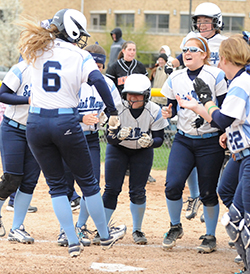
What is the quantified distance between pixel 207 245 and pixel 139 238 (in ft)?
2.53

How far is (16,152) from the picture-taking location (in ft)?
16.1

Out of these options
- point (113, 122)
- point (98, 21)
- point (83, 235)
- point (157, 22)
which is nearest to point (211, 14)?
point (113, 122)

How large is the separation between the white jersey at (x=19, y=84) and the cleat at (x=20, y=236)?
1.20 m

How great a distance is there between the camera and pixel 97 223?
4246mm

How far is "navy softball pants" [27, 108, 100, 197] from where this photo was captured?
12.7 feet

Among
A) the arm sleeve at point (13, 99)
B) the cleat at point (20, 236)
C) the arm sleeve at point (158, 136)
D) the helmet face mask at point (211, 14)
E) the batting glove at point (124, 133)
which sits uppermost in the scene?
the helmet face mask at point (211, 14)

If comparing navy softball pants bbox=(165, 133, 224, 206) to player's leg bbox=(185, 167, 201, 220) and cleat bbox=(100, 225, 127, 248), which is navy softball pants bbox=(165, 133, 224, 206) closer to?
cleat bbox=(100, 225, 127, 248)

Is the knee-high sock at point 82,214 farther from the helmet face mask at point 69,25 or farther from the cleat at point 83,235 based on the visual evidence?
the helmet face mask at point 69,25

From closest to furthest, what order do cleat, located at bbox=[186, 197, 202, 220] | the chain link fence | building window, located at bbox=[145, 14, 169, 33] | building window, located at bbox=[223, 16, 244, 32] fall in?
1. cleat, located at bbox=[186, 197, 202, 220]
2. the chain link fence
3. building window, located at bbox=[223, 16, 244, 32]
4. building window, located at bbox=[145, 14, 169, 33]

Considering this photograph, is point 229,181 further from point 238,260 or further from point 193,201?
point 193,201

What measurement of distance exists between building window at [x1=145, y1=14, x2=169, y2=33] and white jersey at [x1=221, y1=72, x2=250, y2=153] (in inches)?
1584

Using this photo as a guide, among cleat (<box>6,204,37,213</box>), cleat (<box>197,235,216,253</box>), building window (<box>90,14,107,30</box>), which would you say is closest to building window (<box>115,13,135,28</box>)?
building window (<box>90,14,107,30</box>)

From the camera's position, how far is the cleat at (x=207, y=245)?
472cm

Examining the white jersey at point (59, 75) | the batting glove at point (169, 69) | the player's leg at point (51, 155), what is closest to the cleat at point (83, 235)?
the player's leg at point (51, 155)
